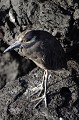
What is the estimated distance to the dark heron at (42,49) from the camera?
393 centimetres

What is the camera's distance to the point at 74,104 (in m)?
4.30

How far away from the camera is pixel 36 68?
4875mm

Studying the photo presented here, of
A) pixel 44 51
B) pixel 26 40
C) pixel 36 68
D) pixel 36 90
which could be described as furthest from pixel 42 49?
pixel 36 68

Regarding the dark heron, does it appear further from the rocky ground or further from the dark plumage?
the rocky ground

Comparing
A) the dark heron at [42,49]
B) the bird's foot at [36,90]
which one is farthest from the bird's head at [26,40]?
the bird's foot at [36,90]

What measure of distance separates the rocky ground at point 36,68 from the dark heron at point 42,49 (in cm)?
19

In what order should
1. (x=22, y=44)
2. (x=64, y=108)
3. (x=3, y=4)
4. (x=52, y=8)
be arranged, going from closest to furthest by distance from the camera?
(x=22, y=44) < (x=64, y=108) < (x=52, y=8) < (x=3, y=4)

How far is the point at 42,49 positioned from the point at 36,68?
2.58 ft

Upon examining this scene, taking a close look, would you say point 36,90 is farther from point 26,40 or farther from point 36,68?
point 26,40

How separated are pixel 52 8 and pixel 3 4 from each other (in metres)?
0.86

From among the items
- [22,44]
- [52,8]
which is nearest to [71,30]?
[52,8]

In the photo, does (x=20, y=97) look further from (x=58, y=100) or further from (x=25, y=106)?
(x=58, y=100)

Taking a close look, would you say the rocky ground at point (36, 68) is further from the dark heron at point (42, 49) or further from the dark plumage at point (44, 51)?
the dark plumage at point (44, 51)

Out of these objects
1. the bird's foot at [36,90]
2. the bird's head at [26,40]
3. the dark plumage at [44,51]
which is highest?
the bird's head at [26,40]
